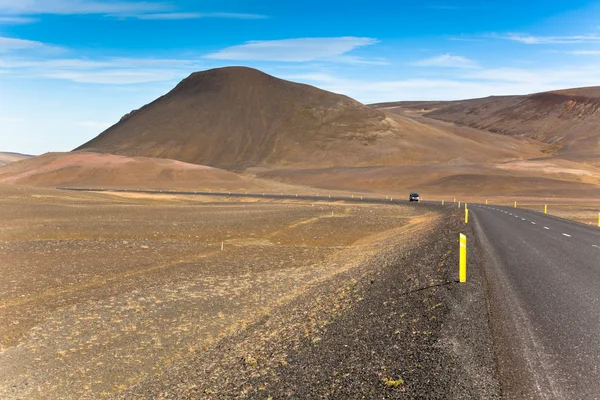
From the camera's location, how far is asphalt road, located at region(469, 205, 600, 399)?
6582 millimetres

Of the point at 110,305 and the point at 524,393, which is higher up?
the point at 524,393

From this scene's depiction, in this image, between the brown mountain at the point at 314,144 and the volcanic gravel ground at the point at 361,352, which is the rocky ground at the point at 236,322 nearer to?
the volcanic gravel ground at the point at 361,352

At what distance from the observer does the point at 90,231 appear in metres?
30.4

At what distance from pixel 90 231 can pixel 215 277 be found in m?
14.3

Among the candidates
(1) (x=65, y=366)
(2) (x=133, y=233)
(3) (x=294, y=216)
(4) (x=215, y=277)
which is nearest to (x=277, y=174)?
(3) (x=294, y=216)

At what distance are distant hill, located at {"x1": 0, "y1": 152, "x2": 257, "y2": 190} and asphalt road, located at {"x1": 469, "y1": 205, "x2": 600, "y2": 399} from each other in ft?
300

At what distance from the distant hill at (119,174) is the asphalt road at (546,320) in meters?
91.4

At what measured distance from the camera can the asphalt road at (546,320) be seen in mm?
6582

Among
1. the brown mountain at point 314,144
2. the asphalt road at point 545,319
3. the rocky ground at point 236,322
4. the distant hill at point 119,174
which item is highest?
the brown mountain at point 314,144

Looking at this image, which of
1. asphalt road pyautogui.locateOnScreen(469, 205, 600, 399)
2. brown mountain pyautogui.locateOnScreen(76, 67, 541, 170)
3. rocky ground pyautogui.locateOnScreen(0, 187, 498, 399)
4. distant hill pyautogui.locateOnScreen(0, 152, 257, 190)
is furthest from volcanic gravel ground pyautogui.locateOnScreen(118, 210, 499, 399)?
brown mountain pyautogui.locateOnScreen(76, 67, 541, 170)

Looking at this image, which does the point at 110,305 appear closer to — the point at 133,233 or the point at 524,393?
the point at 524,393

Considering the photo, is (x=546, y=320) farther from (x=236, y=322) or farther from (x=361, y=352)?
(x=236, y=322)

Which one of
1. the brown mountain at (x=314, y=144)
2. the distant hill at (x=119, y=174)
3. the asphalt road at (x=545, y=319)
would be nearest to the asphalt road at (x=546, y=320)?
the asphalt road at (x=545, y=319)

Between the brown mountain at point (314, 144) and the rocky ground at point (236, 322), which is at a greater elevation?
the brown mountain at point (314, 144)
